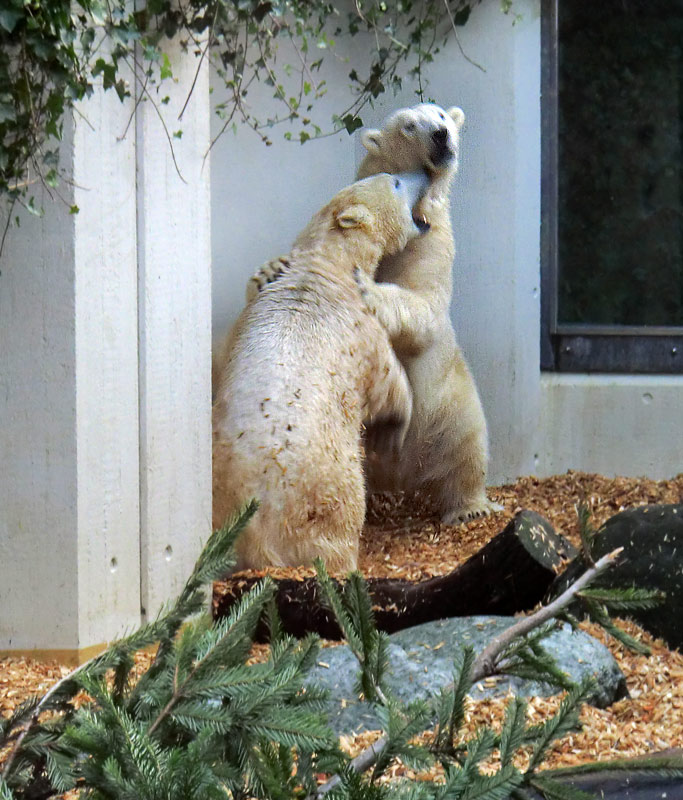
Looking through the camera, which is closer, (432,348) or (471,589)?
(471,589)

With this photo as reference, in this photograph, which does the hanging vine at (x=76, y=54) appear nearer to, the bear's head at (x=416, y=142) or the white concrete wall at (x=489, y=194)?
the bear's head at (x=416, y=142)

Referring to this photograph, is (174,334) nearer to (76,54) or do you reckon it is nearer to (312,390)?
(312,390)

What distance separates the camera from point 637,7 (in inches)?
268

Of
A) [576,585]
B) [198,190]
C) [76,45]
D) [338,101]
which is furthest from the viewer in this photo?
[338,101]

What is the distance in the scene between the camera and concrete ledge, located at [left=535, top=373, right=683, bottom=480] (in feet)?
22.2

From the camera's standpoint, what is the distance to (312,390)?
4.51 meters

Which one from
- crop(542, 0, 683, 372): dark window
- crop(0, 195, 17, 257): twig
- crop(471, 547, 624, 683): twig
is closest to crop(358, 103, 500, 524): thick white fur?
crop(542, 0, 683, 372): dark window

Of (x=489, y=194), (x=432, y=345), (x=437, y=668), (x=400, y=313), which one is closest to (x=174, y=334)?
(x=437, y=668)

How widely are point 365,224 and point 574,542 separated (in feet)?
5.67

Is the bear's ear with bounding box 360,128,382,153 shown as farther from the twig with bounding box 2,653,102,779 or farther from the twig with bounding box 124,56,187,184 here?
the twig with bounding box 2,653,102,779

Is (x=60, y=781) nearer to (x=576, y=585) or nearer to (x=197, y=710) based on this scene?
(x=197, y=710)

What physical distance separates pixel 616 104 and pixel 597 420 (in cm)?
197

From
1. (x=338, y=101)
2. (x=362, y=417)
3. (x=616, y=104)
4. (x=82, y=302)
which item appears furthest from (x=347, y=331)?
(x=616, y=104)

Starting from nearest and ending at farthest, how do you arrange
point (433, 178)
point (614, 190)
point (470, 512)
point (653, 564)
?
1. point (653, 564)
2. point (433, 178)
3. point (470, 512)
4. point (614, 190)
